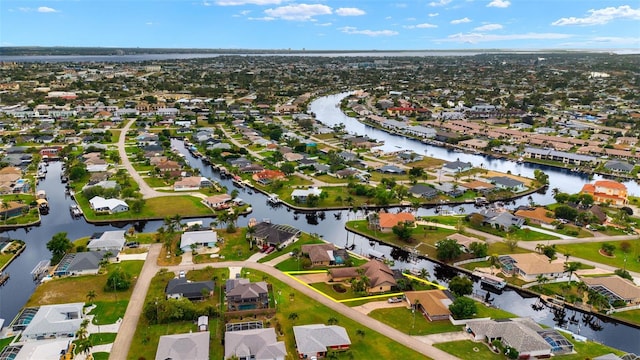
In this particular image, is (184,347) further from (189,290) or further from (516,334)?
(516,334)

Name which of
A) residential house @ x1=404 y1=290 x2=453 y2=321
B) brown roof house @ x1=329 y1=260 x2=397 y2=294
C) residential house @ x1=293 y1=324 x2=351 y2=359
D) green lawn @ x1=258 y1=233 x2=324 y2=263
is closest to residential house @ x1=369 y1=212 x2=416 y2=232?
green lawn @ x1=258 y1=233 x2=324 y2=263

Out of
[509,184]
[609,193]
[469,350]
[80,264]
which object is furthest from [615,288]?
[80,264]

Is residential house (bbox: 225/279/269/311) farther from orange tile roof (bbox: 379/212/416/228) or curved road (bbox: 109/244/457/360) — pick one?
orange tile roof (bbox: 379/212/416/228)

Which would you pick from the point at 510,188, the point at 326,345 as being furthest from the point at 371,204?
the point at 326,345

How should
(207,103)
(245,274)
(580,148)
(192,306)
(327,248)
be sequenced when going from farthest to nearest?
(207,103) → (580,148) → (327,248) → (245,274) → (192,306)

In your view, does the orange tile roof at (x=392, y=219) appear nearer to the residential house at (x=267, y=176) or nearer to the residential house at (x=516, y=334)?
the residential house at (x=516, y=334)

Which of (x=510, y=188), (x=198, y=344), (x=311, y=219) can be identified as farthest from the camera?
(x=510, y=188)

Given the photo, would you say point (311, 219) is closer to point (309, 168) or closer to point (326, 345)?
point (309, 168)
